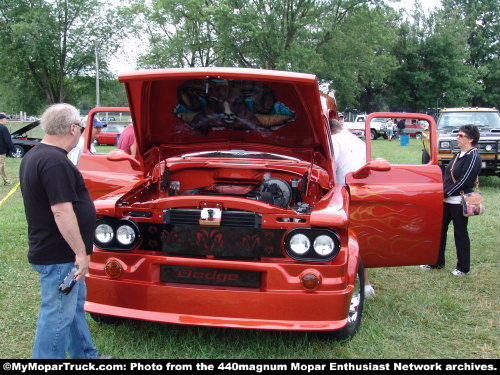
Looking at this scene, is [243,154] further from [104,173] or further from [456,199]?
[456,199]

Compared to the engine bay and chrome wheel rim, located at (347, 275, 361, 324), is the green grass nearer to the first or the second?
chrome wheel rim, located at (347, 275, 361, 324)

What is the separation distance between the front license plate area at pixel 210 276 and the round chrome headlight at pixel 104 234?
17.2 inches

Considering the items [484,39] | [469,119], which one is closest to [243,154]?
[469,119]

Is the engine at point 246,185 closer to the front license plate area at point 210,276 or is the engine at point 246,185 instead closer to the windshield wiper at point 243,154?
the windshield wiper at point 243,154

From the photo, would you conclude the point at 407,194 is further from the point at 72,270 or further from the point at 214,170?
the point at 72,270

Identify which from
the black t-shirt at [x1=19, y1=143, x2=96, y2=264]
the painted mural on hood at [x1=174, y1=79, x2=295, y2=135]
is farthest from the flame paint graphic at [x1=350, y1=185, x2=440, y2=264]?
the black t-shirt at [x1=19, y1=143, x2=96, y2=264]

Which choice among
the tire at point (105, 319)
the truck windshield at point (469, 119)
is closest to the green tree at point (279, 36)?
the truck windshield at point (469, 119)

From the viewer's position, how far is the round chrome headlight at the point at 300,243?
3.31 m

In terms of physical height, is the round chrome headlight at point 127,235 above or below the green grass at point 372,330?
above

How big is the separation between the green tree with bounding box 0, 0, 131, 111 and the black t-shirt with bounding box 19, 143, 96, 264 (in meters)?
32.4

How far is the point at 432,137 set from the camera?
4.73 meters

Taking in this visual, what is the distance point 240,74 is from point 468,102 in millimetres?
47549
